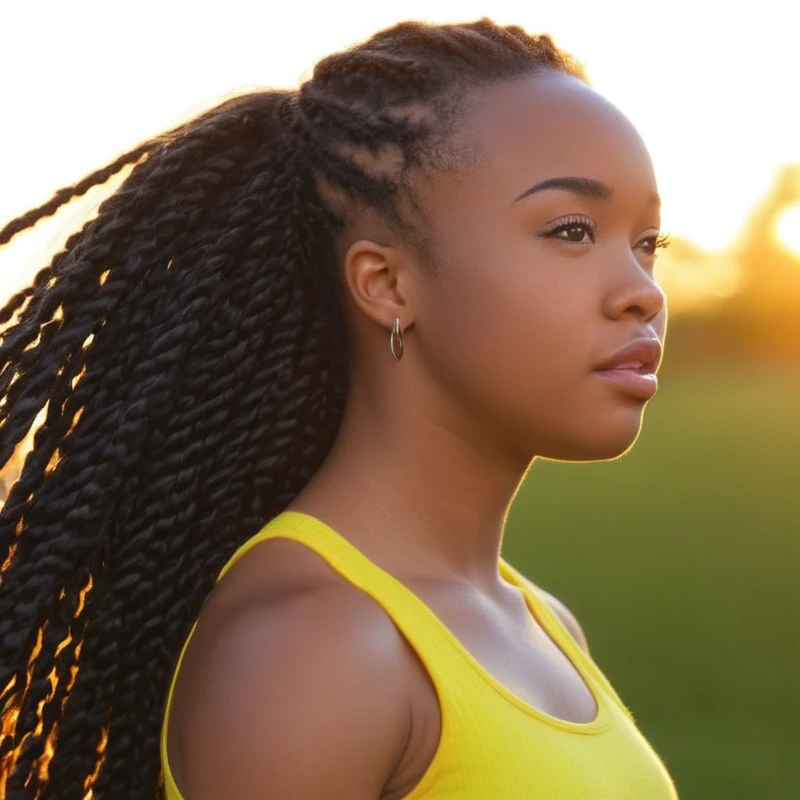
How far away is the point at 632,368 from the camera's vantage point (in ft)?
7.91

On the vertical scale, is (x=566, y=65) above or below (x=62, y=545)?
above

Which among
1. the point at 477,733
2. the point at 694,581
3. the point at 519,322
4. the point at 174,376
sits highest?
the point at 174,376

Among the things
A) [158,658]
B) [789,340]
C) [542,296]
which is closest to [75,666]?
[158,658]

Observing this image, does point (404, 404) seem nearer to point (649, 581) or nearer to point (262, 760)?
point (262, 760)

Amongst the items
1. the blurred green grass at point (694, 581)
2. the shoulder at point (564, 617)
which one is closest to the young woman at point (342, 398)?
the shoulder at point (564, 617)

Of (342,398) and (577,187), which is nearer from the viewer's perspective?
(577,187)

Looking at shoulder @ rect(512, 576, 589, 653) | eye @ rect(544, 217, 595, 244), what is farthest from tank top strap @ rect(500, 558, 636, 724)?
eye @ rect(544, 217, 595, 244)

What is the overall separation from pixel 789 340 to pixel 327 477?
31.6 meters

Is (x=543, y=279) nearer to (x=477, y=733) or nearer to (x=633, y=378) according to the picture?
(x=633, y=378)

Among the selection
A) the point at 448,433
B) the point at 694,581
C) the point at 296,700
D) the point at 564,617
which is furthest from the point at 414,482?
the point at 694,581

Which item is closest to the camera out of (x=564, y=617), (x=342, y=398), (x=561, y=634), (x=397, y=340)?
(x=397, y=340)

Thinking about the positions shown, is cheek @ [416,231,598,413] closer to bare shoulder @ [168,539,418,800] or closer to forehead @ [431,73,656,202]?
forehead @ [431,73,656,202]

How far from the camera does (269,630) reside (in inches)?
84.4

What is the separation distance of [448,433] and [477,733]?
552 millimetres
